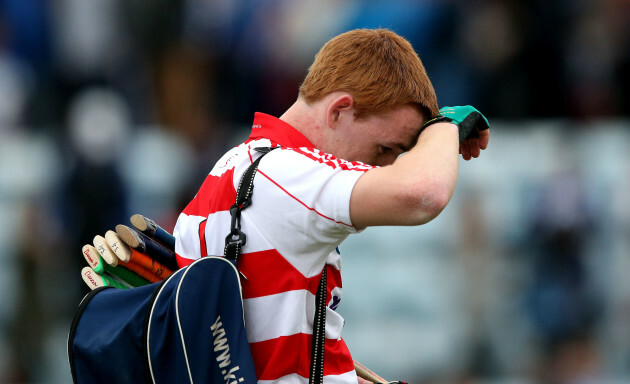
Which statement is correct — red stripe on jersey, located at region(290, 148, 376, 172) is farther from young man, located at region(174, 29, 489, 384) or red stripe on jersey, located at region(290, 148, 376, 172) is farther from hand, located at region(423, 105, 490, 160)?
hand, located at region(423, 105, 490, 160)

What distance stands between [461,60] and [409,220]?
561 cm

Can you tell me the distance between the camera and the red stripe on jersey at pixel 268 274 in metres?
2.81

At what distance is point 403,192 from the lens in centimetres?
264

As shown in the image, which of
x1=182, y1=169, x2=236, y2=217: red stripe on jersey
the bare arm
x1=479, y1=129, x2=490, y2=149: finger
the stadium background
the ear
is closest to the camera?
the bare arm

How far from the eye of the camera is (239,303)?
2732 millimetres

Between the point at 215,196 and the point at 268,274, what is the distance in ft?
1.01

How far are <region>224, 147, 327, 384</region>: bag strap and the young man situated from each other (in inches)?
0.8

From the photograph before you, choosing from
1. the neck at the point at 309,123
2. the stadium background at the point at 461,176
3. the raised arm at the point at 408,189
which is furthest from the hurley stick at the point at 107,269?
the stadium background at the point at 461,176

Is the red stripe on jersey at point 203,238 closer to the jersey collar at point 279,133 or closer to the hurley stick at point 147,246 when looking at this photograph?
the hurley stick at point 147,246

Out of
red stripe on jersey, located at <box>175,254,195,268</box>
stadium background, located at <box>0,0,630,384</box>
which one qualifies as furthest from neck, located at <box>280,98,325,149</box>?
stadium background, located at <box>0,0,630,384</box>

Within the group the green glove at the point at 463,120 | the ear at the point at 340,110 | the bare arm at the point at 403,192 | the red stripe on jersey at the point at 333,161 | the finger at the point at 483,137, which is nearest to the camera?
the bare arm at the point at 403,192

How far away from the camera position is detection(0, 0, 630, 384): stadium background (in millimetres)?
7469

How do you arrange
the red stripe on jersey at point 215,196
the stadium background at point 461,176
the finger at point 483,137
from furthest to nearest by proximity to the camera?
the stadium background at point 461,176 → the finger at point 483,137 → the red stripe on jersey at point 215,196

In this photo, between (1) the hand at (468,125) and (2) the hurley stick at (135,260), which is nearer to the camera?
(2) the hurley stick at (135,260)
